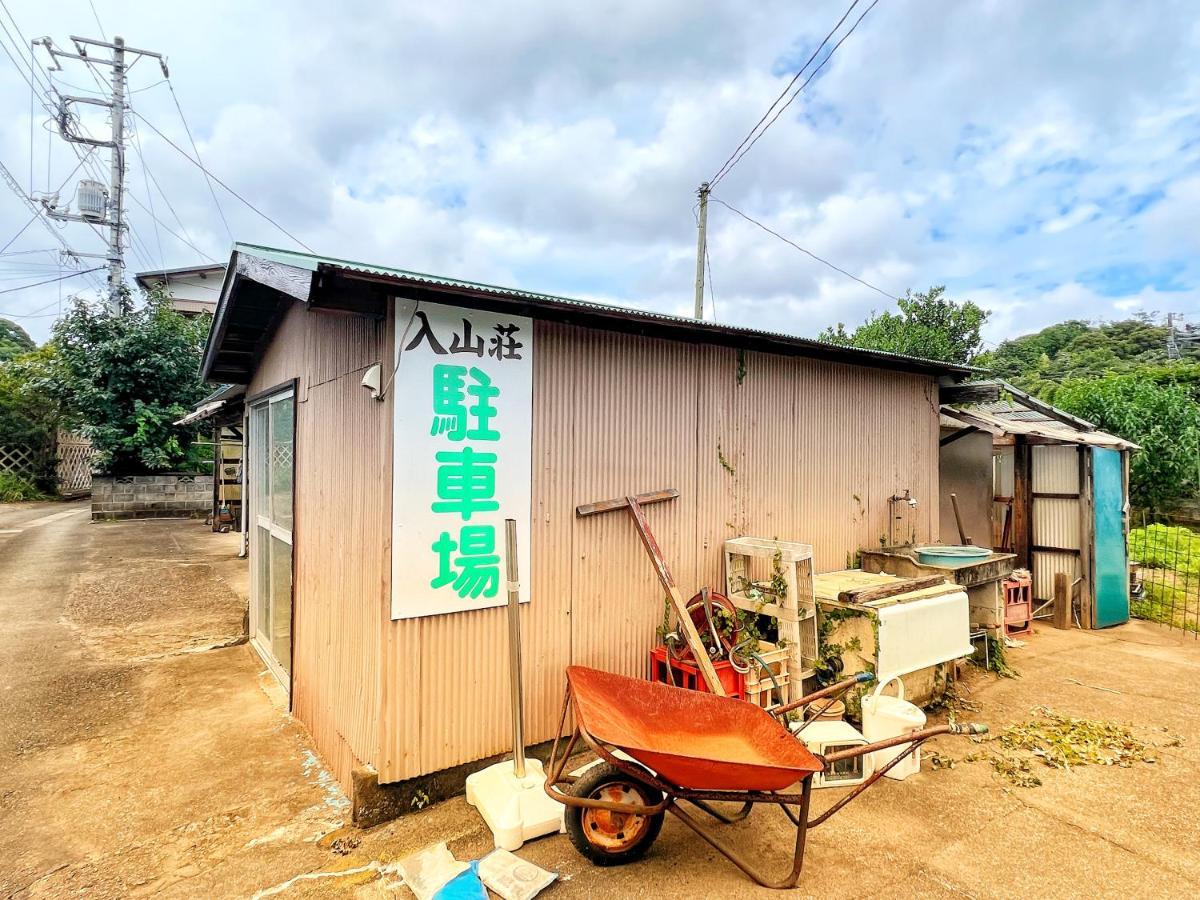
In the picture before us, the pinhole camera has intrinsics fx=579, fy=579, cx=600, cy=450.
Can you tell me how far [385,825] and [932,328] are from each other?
1838 cm

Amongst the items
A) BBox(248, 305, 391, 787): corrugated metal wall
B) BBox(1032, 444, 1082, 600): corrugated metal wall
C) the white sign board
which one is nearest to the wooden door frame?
BBox(248, 305, 391, 787): corrugated metal wall

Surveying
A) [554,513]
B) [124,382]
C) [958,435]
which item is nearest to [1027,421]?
[958,435]

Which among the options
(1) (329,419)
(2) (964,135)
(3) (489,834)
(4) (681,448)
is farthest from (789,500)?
(2) (964,135)

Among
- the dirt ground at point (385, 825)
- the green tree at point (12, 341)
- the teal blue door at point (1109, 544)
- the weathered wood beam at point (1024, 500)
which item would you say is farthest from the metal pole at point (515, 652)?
the green tree at point (12, 341)

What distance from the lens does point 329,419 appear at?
3656 millimetres

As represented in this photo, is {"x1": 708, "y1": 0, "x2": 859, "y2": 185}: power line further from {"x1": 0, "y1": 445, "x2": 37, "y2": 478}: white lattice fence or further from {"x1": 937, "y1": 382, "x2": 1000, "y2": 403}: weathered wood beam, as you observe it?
{"x1": 0, "y1": 445, "x2": 37, "y2": 478}: white lattice fence

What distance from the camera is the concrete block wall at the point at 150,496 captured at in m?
13.8

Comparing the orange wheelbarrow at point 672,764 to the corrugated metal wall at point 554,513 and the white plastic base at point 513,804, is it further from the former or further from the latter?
the corrugated metal wall at point 554,513

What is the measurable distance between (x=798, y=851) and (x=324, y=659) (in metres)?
2.96

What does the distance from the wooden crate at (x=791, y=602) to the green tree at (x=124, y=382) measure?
592 inches

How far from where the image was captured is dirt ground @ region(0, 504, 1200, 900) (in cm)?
254

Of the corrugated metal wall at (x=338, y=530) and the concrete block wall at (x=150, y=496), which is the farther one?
the concrete block wall at (x=150, y=496)

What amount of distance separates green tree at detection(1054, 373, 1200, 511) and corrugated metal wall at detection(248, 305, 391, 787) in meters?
12.2

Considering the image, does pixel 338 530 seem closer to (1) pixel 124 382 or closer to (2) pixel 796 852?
(2) pixel 796 852
